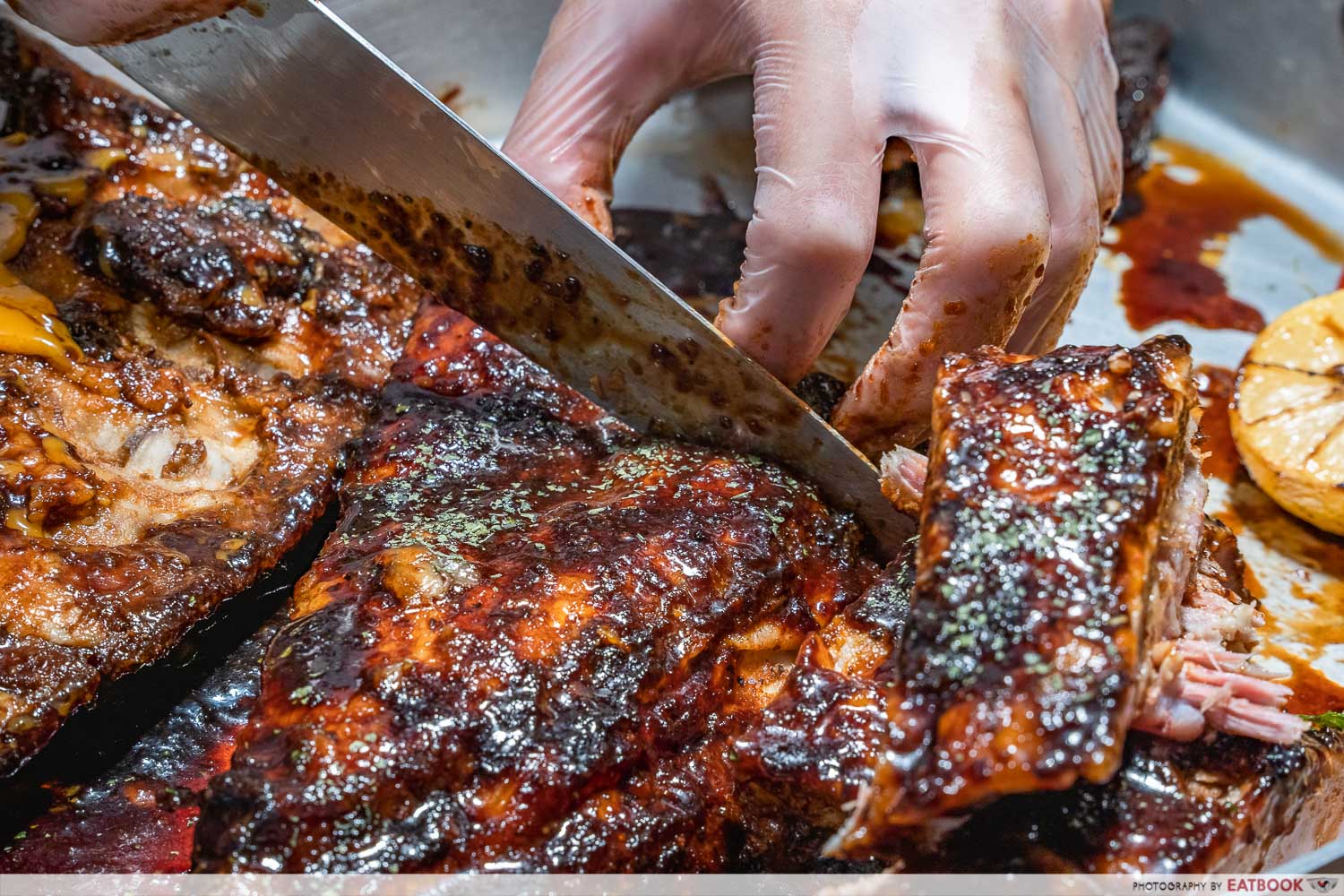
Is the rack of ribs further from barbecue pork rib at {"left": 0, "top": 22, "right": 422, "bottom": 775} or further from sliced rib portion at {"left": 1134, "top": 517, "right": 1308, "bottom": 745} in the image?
barbecue pork rib at {"left": 0, "top": 22, "right": 422, "bottom": 775}

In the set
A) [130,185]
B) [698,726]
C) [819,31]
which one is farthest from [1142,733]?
[130,185]

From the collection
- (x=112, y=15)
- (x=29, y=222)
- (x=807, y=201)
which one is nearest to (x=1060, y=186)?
(x=807, y=201)

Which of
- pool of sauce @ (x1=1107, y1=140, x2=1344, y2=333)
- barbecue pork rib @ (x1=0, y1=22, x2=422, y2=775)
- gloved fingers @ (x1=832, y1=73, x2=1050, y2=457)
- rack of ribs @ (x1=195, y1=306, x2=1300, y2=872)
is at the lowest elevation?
barbecue pork rib @ (x1=0, y1=22, x2=422, y2=775)

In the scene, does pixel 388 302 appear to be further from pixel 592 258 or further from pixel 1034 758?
pixel 1034 758

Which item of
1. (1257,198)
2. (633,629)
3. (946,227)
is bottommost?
(633,629)

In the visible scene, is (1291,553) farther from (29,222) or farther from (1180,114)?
(29,222)

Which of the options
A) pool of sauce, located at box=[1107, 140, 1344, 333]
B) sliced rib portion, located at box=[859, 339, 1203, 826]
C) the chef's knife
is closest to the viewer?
sliced rib portion, located at box=[859, 339, 1203, 826]

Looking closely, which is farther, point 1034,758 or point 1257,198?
point 1257,198

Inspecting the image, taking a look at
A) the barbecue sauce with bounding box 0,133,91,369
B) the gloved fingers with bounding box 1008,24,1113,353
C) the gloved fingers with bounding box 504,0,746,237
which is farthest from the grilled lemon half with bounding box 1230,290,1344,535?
the barbecue sauce with bounding box 0,133,91,369

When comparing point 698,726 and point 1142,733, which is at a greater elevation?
point 1142,733
